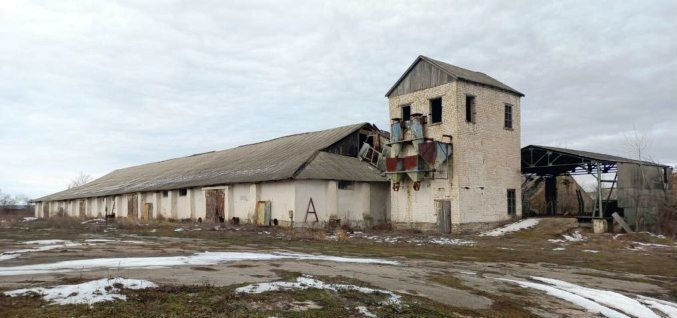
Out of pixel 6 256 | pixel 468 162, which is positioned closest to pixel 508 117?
pixel 468 162

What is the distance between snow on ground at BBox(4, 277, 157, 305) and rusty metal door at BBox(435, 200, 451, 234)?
66.3ft

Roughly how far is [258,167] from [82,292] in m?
26.2

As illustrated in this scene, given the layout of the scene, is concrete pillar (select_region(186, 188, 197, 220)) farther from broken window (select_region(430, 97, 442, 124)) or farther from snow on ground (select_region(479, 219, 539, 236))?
snow on ground (select_region(479, 219, 539, 236))

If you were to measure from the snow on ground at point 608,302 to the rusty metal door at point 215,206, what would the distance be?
2389cm

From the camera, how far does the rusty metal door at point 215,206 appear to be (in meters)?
32.7

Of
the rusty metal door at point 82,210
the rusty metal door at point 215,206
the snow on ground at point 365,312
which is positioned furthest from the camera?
the rusty metal door at point 82,210

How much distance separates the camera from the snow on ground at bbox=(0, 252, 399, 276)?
33.3 feet

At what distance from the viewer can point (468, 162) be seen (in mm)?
26750

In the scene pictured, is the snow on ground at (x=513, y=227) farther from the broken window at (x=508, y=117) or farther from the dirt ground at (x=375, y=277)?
the broken window at (x=508, y=117)

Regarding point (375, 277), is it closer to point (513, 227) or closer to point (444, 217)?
point (444, 217)

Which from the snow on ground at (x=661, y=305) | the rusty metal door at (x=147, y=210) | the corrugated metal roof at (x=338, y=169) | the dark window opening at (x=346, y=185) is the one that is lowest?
the snow on ground at (x=661, y=305)

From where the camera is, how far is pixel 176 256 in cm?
1347

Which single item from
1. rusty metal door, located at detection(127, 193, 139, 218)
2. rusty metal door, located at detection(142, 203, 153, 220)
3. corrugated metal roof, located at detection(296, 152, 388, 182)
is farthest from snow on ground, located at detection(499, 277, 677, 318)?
rusty metal door, located at detection(127, 193, 139, 218)

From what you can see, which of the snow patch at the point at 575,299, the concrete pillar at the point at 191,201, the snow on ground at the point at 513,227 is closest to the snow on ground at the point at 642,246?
the snow on ground at the point at 513,227
